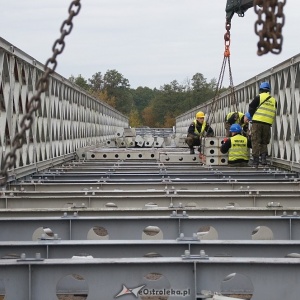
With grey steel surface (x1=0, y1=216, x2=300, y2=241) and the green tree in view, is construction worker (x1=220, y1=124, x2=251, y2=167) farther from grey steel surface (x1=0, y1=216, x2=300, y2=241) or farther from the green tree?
the green tree

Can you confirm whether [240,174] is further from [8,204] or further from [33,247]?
[33,247]

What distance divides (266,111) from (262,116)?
0.38 feet

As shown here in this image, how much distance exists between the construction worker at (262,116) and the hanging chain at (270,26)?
30.1 feet

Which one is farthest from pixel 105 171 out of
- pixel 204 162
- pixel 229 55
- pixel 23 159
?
pixel 229 55

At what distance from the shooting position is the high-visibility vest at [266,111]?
45.3 feet

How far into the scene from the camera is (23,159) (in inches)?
479

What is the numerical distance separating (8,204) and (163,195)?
177cm

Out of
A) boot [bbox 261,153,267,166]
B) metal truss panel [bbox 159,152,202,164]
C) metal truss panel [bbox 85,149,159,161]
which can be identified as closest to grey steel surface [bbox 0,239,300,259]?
boot [bbox 261,153,267,166]

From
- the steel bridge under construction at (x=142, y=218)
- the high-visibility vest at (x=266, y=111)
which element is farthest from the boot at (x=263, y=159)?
the high-visibility vest at (x=266, y=111)

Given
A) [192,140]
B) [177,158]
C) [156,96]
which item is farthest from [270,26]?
[156,96]

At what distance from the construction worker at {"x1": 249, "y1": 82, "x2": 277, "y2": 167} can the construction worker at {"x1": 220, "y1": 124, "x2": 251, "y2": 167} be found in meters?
0.28

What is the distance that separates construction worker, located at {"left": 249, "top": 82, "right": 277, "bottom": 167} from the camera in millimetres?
13781

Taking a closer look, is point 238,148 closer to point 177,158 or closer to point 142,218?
point 177,158

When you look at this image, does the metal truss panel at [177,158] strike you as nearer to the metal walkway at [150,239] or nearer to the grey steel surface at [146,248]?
the metal walkway at [150,239]
